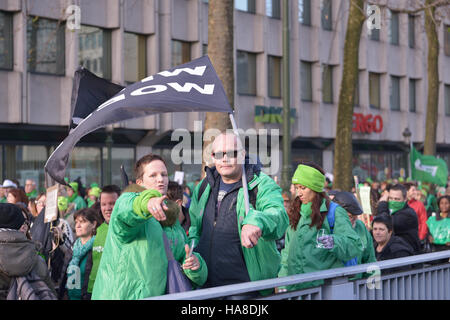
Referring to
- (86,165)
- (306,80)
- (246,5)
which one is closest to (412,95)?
(306,80)

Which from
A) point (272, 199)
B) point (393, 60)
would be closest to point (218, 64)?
point (272, 199)

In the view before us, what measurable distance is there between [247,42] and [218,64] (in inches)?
725

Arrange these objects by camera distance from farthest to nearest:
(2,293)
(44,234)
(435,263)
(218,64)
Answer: (218,64) < (44,234) < (435,263) < (2,293)

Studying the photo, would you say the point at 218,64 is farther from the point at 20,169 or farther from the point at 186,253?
the point at 20,169

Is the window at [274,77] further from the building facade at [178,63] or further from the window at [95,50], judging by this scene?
the window at [95,50]

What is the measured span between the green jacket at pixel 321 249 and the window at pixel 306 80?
28.0 meters

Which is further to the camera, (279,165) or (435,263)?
(279,165)

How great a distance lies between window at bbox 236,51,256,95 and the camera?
1191 inches

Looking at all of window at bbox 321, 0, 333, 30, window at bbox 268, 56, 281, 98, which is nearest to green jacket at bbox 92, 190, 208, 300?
window at bbox 268, 56, 281, 98

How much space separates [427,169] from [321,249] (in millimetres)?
15005

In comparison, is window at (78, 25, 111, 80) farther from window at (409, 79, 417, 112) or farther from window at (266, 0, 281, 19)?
window at (409, 79, 417, 112)

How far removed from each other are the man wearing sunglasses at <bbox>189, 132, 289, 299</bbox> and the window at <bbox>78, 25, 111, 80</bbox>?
20.7 metres

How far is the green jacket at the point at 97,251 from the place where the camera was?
6750mm
